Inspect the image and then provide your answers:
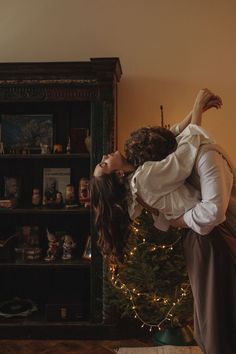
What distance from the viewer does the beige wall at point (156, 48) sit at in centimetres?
296

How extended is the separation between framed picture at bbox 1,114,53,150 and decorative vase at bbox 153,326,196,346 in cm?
155

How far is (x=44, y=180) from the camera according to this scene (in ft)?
9.82

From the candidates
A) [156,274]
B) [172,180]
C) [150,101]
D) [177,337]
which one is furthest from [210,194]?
[150,101]

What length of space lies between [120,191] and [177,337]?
4.27 ft

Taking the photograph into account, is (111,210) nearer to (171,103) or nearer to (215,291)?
(215,291)

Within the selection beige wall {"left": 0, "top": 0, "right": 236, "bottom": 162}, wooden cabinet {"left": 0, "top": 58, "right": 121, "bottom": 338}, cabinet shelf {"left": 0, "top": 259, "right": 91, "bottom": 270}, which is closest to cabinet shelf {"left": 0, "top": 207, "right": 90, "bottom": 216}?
wooden cabinet {"left": 0, "top": 58, "right": 121, "bottom": 338}

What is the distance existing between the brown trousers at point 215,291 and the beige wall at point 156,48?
1.56 m

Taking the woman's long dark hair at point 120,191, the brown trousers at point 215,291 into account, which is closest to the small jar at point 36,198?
the woman's long dark hair at point 120,191

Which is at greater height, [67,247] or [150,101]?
[150,101]

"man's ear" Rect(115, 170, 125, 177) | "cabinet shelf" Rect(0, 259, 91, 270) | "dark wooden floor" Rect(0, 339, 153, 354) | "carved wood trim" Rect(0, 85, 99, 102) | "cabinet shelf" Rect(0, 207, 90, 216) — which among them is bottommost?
"dark wooden floor" Rect(0, 339, 153, 354)

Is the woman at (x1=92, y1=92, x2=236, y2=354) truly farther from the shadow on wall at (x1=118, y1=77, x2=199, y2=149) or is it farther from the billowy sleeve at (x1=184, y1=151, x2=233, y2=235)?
the shadow on wall at (x1=118, y1=77, x2=199, y2=149)

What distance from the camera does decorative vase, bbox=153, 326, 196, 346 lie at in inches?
98.9

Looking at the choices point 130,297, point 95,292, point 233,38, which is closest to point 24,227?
point 95,292

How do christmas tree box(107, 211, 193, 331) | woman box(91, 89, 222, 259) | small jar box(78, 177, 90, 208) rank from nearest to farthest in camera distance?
woman box(91, 89, 222, 259)
christmas tree box(107, 211, 193, 331)
small jar box(78, 177, 90, 208)
